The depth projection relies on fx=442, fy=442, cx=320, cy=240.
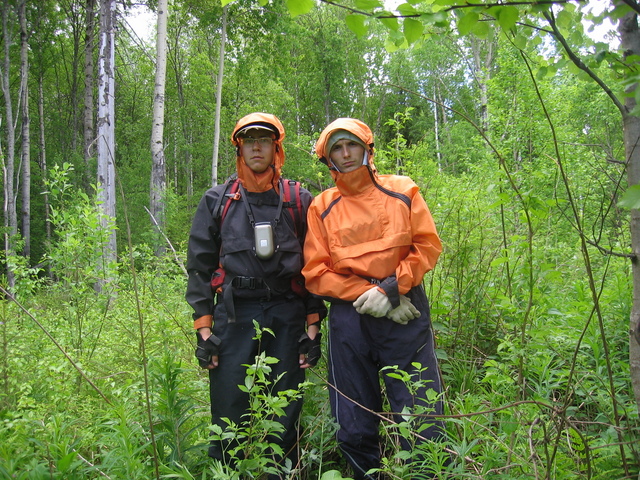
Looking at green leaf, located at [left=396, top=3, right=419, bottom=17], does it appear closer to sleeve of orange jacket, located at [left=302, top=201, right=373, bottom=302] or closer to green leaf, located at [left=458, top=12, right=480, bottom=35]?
green leaf, located at [left=458, top=12, right=480, bottom=35]

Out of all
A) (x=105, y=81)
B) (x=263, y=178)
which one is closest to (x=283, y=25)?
(x=105, y=81)

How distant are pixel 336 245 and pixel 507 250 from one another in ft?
3.19

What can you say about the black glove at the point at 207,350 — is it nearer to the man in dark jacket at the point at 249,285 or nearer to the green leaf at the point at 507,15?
the man in dark jacket at the point at 249,285

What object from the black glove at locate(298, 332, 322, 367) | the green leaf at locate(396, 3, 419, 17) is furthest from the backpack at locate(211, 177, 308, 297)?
the green leaf at locate(396, 3, 419, 17)

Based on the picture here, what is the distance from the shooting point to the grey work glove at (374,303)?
2.43 m

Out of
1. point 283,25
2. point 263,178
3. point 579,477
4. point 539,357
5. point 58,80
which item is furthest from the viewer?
point 58,80

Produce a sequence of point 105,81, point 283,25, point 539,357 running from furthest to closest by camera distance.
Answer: point 283,25 → point 105,81 → point 539,357

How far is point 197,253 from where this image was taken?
274 cm

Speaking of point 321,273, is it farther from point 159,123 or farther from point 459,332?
point 159,123

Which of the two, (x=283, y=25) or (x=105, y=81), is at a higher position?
(x=283, y=25)

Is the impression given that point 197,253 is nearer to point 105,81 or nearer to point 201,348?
point 201,348

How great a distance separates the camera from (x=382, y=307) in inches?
95.7

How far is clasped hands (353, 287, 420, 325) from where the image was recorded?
2.43 meters

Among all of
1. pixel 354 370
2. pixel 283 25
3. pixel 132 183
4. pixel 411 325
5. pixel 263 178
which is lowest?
pixel 354 370
